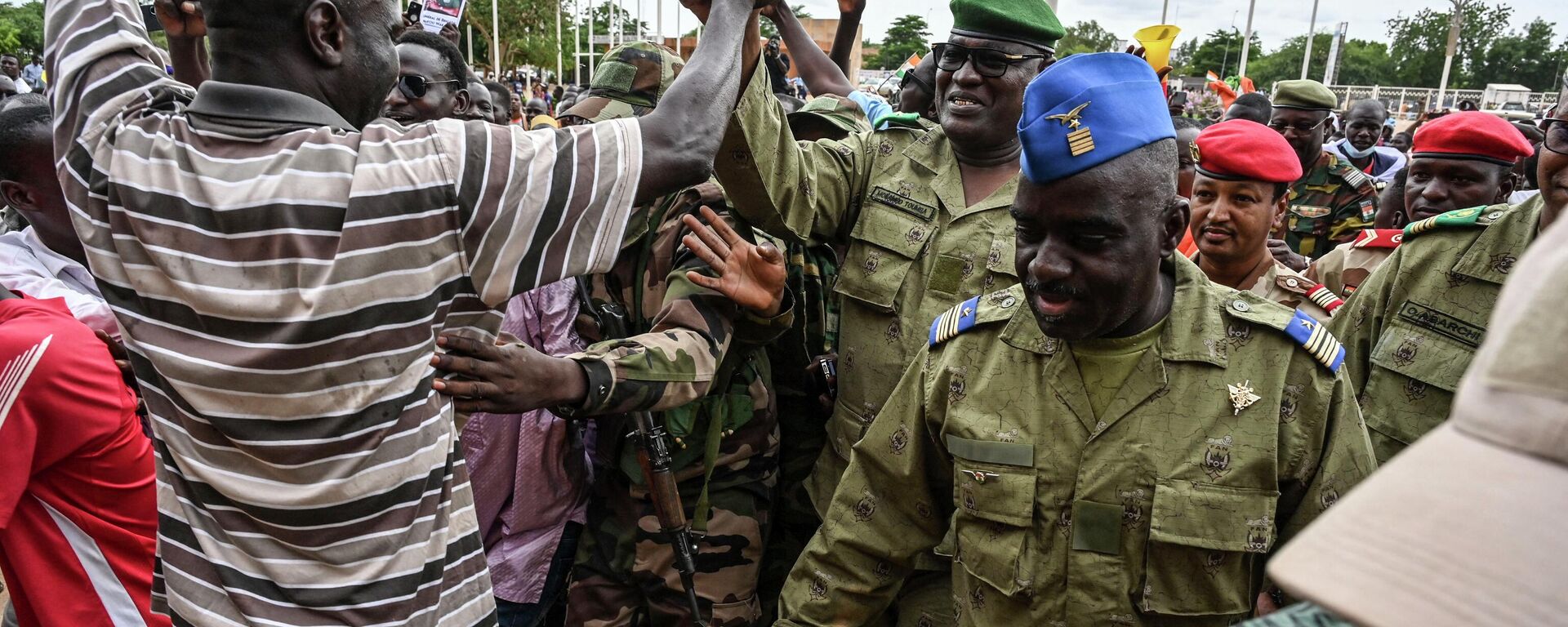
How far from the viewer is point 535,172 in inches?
61.4

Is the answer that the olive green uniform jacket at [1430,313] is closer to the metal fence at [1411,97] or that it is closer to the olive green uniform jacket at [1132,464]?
the olive green uniform jacket at [1132,464]

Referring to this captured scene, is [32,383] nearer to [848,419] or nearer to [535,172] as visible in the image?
[535,172]

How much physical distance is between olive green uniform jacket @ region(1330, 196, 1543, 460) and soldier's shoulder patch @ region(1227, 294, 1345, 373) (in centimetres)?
119

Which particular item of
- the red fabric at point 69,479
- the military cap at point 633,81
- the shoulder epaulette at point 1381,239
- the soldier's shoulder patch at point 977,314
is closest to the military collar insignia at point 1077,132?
the soldier's shoulder patch at point 977,314

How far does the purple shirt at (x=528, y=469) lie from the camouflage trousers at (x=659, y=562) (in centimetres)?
13

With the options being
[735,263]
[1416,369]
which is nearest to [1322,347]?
[1416,369]

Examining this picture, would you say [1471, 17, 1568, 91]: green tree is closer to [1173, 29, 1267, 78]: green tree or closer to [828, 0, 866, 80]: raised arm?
[1173, 29, 1267, 78]: green tree

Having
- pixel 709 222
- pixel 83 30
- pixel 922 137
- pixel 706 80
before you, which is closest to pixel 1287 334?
pixel 706 80

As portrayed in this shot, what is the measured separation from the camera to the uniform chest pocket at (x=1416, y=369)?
2.81 m

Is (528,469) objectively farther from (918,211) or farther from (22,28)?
(22,28)

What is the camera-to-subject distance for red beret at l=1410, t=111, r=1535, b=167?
359 centimetres

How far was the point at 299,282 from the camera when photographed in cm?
150

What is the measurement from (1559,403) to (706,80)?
140 cm

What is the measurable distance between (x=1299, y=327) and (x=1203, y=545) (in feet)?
1.58
